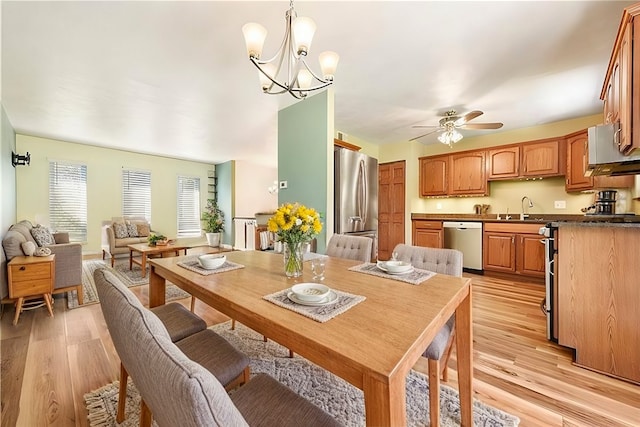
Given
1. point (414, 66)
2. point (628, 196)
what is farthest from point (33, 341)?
point (628, 196)

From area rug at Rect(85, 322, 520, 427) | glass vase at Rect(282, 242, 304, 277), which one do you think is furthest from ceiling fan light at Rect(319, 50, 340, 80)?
area rug at Rect(85, 322, 520, 427)

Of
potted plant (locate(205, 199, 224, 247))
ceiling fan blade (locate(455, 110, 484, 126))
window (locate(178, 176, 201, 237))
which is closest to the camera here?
ceiling fan blade (locate(455, 110, 484, 126))

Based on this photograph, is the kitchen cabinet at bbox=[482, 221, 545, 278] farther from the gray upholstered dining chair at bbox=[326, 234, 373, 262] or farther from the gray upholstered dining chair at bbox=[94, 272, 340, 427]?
the gray upholstered dining chair at bbox=[94, 272, 340, 427]

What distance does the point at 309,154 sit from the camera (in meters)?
3.14

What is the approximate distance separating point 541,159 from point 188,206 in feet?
25.5

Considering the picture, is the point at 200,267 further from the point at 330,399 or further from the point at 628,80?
the point at 628,80

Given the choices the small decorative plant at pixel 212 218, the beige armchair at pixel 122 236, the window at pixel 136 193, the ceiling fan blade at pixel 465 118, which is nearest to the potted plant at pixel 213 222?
the small decorative plant at pixel 212 218

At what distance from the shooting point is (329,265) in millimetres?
1652

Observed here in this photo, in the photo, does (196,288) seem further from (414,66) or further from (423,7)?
(414,66)

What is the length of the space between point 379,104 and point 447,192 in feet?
8.09

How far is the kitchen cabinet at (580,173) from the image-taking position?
10.6 ft

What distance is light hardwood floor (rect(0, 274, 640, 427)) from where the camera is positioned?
137 centimetres

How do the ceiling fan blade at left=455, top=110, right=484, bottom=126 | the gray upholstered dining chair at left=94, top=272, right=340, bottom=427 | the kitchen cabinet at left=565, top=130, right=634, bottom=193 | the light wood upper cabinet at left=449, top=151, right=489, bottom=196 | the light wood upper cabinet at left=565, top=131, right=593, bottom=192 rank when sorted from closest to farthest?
the gray upholstered dining chair at left=94, top=272, right=340, bottom=427 → the ceiling fan blade at left=455, top=110, right=484, bottom=126 → the kitchen cabinet at left=565, top=130, right=634, bottom=193 → the light wood upper cabinet at left=565, top=131, right=593, bottom=192 → the light wood upper cabinet at left=449, top=151, right=489, bottom=196

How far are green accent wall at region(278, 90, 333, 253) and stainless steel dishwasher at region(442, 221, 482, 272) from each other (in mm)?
2529
